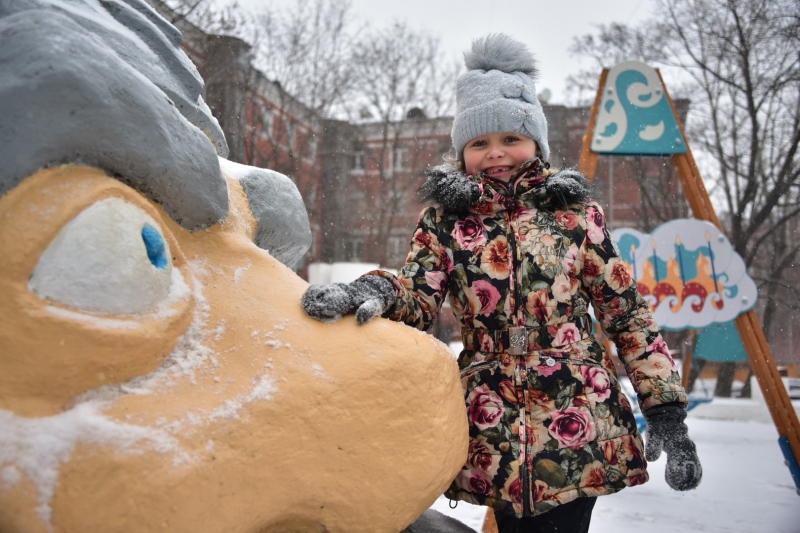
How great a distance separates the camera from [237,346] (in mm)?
1017

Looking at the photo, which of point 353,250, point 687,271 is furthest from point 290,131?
point 687,271

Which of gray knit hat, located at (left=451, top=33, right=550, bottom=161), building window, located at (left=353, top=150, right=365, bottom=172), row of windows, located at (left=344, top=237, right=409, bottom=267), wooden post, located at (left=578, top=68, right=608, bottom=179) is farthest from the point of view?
building window, located at (left=353, top=150, right=365, bottom=172)

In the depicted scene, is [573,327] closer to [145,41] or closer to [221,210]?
[221,210]

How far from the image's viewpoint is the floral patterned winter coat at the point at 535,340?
4.35 feet

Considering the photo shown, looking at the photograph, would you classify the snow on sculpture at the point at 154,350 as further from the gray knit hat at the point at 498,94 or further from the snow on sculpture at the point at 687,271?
the snow on sculpture at the point at 687,271

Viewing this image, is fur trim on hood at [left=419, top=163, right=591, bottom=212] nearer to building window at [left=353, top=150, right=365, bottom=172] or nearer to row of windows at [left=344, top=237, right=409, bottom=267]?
row of windows at [left=344, top=237, right=409, bottom=267]

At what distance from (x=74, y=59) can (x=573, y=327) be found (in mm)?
1125

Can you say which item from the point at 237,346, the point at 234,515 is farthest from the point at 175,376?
the point at 234,515

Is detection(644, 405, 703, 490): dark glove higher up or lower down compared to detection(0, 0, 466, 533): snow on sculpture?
lower down

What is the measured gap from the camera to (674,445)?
4.56 feet

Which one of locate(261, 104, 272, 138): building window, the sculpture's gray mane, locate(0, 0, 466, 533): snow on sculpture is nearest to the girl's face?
locate(0, 0, 466, 533): snow on sculpture

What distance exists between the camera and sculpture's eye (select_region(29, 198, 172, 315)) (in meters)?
0.83

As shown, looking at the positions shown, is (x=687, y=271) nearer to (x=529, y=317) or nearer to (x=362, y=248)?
(x=529, y=317)

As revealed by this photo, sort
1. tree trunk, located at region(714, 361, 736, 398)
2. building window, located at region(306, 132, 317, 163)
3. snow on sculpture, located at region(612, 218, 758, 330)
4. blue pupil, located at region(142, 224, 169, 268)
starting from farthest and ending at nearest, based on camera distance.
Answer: building window, located at region(306, 132, 317, 163), tree trunk, located at region(714, 361, 736, 398), snow on sculpture, located at region(612, 218, 758, 330), blue pupil, located at region(142, 224, 169, 268)
